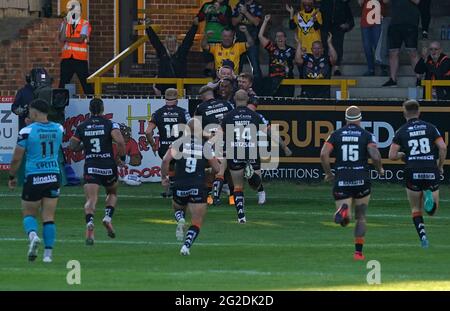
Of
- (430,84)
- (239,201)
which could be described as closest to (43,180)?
(239,201)

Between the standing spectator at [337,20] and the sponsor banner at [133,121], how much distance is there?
3.56 metres

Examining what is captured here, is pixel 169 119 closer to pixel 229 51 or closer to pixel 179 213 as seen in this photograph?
pixel 179 213

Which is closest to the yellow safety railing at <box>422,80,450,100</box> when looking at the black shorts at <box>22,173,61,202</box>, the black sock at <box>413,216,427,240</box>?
the black sock at <box>413,216,427,240</box>

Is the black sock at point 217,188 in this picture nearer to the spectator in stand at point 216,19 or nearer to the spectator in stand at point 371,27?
the spectator in stand at point 216,19

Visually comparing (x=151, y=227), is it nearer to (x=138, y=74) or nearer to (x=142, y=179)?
(x=142, y=179)

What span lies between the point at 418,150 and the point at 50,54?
46.1 feet

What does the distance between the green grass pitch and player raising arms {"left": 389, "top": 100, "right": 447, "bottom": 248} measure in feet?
1.98

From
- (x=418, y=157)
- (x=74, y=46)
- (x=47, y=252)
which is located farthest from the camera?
(x=74, y=46)

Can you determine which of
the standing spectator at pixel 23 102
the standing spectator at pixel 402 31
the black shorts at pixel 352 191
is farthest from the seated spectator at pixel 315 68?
the black shorts at pixel 352 191

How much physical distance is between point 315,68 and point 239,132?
6083mm

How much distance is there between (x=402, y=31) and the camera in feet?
97.8

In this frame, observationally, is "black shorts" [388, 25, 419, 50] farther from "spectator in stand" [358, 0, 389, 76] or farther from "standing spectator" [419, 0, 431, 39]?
"standing spectator" [419, 0, 431, 39]

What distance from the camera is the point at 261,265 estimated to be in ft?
60.2

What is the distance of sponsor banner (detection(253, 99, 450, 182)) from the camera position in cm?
2839
